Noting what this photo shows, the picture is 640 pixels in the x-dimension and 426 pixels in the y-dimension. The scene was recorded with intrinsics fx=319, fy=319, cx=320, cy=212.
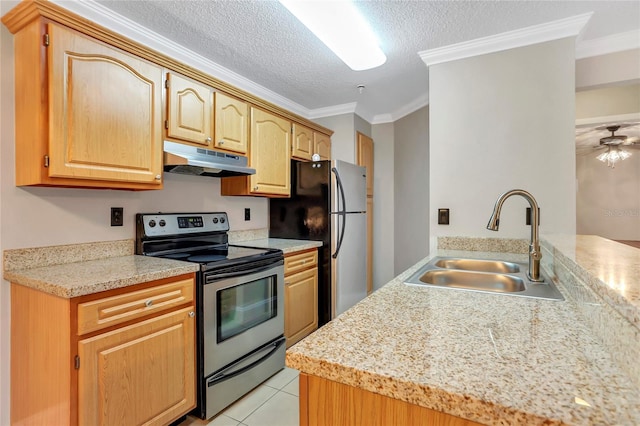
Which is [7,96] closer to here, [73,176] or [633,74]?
[73,176]

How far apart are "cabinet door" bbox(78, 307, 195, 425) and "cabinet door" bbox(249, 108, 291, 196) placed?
1.29 meters

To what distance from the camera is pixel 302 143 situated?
3184mm

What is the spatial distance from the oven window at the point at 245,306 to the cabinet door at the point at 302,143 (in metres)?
1.35

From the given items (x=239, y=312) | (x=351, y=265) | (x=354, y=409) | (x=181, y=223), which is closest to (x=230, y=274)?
(x=239, y=312)

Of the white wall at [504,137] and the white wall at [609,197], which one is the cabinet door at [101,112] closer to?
the white wall at [504,137]

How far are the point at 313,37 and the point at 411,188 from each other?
2147 millimetres

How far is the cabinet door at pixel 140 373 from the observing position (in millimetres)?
1331

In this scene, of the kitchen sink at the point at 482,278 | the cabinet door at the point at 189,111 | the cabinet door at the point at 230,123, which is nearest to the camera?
the kitchen sink at the point at 482,278

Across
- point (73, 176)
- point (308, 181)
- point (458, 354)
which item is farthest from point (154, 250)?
point (458, 354)

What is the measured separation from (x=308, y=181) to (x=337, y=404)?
2.52m

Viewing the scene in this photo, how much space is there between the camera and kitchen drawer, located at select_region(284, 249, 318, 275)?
2551mm

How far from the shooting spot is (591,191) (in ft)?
19.7

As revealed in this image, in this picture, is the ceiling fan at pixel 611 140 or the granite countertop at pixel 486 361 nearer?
the granite countertop at pixel 486 361

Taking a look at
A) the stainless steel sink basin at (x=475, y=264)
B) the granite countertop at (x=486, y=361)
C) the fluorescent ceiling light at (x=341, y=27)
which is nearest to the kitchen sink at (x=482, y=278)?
the stainless steel sink basin at (x=475, y=264)
